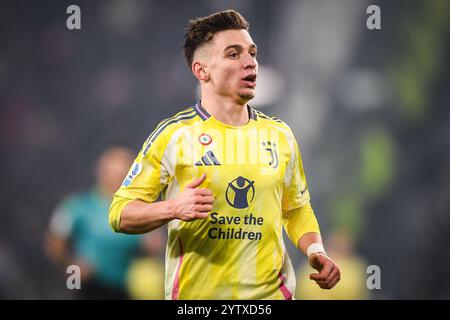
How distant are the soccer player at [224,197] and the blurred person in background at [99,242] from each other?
231cm

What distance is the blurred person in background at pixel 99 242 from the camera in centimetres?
575

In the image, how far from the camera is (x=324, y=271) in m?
3.39

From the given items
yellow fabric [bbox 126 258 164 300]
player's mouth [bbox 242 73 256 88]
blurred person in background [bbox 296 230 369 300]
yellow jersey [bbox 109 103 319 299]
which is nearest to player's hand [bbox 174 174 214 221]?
yellow jersey [bbox 109 103 319 299]

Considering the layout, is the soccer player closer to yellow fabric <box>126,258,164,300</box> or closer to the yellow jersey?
the yellow jersey

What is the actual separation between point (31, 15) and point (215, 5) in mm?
2062

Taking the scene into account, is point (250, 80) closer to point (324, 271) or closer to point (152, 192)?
point (152, 192)

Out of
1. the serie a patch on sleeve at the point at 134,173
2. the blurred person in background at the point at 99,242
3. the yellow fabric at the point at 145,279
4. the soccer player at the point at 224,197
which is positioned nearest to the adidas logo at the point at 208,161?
the soccer player at the point at 224,197

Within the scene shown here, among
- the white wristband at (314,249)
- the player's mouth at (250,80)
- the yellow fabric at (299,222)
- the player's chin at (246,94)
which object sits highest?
the player's mouth at (250,80)

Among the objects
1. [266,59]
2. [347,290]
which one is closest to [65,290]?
[347,290]

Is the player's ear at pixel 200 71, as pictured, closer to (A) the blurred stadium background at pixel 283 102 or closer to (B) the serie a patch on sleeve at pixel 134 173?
(B) the serie a patch on sleeve at pixel 134 173

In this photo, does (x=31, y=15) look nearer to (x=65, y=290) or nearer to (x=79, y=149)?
(x=79, y=149)

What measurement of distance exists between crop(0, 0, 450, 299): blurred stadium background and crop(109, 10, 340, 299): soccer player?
3.98m

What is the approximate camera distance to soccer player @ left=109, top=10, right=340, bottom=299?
3398 mm

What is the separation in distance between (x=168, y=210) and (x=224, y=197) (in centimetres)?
32
